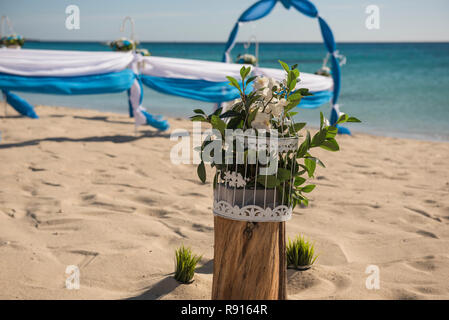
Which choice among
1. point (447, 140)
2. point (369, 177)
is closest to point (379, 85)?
point (447, 140)

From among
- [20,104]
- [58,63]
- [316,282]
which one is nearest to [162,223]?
[316,282]

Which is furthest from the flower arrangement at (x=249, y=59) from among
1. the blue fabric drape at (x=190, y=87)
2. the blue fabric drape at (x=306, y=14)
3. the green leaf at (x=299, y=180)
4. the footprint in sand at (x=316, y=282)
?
the green leaf at (x=299, y=180)

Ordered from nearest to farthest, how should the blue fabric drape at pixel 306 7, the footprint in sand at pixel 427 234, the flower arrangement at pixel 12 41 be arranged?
the footprint in sand at pixel 427 234, the flower arrangement at pixel 12 41, the blue fabric drape at pixel 306 7

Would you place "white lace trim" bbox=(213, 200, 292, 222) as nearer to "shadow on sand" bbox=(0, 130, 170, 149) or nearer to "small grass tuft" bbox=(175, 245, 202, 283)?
"small grass tuft" bbox=(175, 245, 202, 283)

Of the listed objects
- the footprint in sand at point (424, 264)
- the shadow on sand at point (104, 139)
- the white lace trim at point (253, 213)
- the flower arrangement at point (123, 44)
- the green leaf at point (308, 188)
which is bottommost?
the footprint in sand at point (424, 264)

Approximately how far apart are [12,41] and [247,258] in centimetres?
685

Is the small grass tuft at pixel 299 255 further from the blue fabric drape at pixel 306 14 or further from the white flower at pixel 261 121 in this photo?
the blue fabric drape at pixel 306 14

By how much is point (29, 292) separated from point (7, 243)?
2.25 ft

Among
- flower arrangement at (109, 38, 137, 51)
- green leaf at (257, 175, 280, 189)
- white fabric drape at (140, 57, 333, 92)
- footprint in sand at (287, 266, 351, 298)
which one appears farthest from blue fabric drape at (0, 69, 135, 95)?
green leaf at (257, 175, 280, 189)

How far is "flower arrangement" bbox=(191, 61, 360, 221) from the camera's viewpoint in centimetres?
178

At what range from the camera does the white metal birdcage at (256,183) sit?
1768 millimetres

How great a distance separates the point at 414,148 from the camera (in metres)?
6.77

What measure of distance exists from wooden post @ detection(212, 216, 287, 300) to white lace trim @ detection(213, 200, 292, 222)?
34mm

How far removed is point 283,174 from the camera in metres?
1.79
